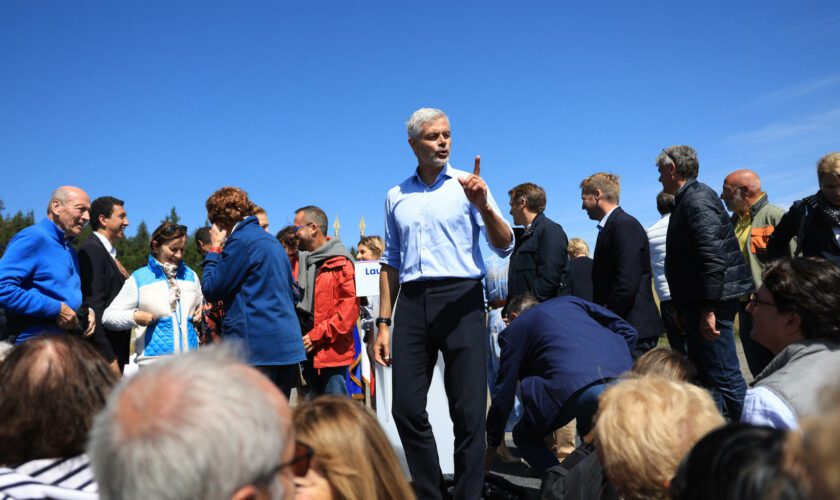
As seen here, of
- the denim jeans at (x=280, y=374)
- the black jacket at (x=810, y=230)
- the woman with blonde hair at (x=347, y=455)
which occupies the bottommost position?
the denim jeans at (x=280, y=374)

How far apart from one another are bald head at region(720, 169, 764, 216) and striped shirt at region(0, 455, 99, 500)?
6042 mm

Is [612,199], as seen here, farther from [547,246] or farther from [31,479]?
[31,479]

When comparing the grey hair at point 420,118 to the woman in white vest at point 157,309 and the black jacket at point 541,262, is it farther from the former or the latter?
the woman in white vest at point 157,309

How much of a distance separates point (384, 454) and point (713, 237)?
3.33 metres

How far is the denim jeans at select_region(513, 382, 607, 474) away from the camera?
364cm

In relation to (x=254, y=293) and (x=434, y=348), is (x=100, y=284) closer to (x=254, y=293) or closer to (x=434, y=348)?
(x=254, y=293)

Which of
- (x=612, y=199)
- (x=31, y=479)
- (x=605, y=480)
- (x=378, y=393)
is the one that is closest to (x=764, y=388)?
(x=605, y=480)

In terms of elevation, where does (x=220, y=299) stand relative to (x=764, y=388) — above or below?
above

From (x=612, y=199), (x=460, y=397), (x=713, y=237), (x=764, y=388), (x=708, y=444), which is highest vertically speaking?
(x=612, y=199)

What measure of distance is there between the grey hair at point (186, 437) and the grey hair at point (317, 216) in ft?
17.3

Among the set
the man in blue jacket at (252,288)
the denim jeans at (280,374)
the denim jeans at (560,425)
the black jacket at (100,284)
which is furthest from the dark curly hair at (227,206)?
the denim jeans at (560,425)

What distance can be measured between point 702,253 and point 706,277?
0.16 m

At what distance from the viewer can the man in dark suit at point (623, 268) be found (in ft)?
16.6

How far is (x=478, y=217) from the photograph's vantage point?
155 inches
